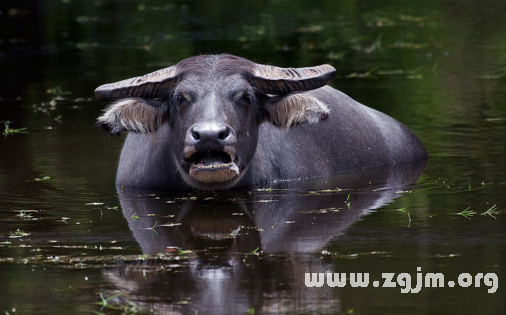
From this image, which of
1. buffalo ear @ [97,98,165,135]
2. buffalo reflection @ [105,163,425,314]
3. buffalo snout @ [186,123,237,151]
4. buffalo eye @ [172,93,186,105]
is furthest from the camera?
buffalo ear @ [97,98,165,135]

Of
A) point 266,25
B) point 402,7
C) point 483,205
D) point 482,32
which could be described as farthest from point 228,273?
point 402,7

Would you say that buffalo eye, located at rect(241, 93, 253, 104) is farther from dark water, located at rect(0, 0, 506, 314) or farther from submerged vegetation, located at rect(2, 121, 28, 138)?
submerged vegetation, located at rect(2, 121, 28, 138)

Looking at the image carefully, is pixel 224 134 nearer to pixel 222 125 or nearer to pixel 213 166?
pixel 222 125

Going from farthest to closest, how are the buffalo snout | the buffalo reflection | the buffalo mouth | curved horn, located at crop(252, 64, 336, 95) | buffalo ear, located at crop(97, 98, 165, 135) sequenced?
1. buffalo ear, located at crop(97, 98, 165, 135)
2. curved horn, located at crop(252, 64, 336, 95)
3. the buffalo mouth
4. the buffalo snout
5. the buffalo reflection

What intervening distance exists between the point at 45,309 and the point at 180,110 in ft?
11.4

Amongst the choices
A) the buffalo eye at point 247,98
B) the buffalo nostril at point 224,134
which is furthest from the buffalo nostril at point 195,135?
the buffalo eye at point 247,98

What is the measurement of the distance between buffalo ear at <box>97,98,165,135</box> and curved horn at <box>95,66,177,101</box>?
89mm

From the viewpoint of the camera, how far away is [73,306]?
19.4 ft

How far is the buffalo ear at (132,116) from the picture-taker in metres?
9.46

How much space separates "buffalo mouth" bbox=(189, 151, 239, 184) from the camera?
8.77 metres

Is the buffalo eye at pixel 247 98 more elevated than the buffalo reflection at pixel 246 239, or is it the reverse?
the buffalo eye at pixel 247 98

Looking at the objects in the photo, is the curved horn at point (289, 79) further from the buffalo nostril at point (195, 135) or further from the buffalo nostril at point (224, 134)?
the buffalo nostril at point (195, 135)

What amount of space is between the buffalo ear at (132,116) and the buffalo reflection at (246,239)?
0.53m

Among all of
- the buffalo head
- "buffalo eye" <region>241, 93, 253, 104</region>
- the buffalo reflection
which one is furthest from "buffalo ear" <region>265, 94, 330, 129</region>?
the buffalo reflection
